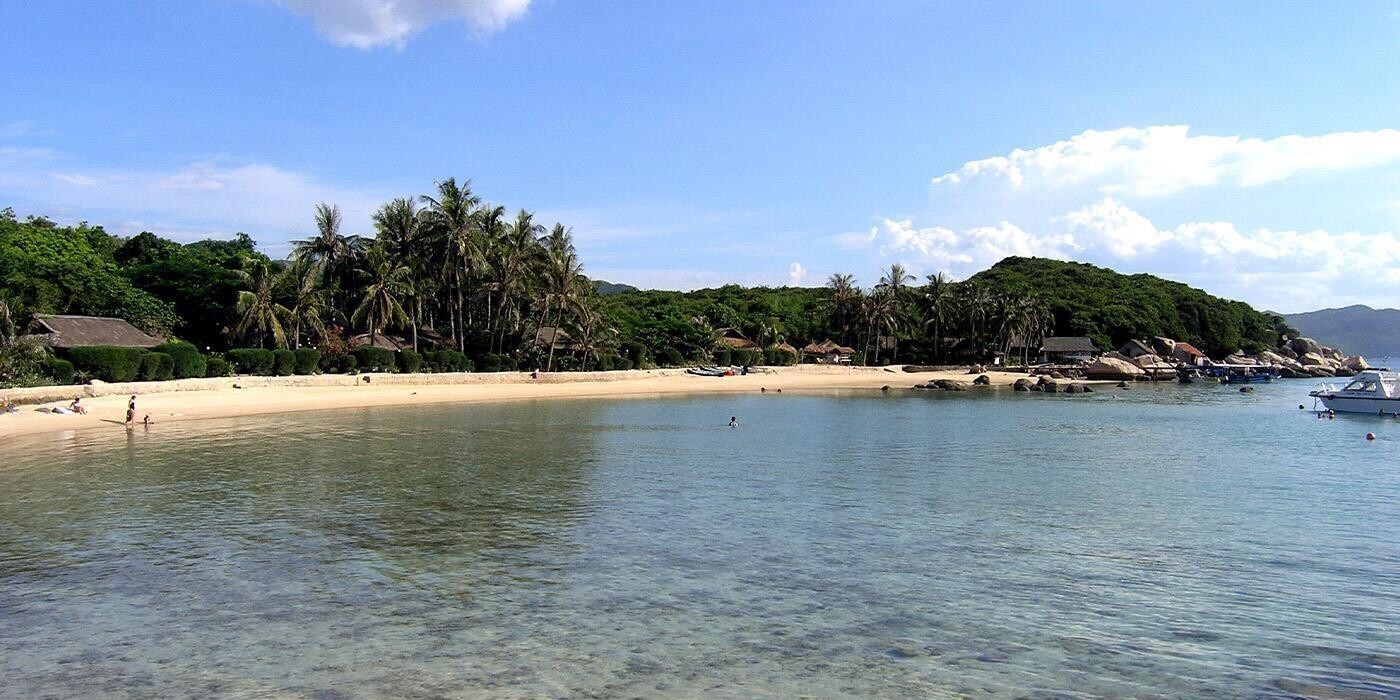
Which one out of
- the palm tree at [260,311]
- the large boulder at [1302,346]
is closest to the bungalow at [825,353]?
the palm tree at [260,311]

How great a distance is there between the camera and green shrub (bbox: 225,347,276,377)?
47406mm

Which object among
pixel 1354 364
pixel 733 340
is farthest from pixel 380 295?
pixel 1354 364

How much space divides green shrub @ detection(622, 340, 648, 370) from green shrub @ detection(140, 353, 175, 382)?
115ft

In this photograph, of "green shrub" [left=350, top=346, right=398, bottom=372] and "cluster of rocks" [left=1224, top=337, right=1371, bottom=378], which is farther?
"cluster of rocks" [left=1224, top=337, right=1371, bottom=378]

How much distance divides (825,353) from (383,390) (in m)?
54.4

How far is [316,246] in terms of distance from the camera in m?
60.6

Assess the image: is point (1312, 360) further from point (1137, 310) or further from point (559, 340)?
point (559, 340)

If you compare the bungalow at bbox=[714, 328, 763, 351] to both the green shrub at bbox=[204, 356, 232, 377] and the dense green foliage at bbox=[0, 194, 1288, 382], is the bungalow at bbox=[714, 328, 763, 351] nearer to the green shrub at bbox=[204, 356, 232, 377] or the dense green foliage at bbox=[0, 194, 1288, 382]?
the dense green foliage at bbox=[0, 194, 1288, 382]

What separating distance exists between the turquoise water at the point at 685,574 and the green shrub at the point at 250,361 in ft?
70.7

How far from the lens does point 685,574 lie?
12523 mm

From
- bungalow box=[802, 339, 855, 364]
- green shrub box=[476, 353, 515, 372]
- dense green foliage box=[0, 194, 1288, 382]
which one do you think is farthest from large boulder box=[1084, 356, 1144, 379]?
green shrub box=[476, 353, 515, 372]

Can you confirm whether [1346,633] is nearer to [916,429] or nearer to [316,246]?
[916,429]

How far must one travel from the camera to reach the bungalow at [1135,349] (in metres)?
101

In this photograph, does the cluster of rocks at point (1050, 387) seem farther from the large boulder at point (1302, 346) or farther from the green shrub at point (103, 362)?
the large boulder at point (1302, 346)
